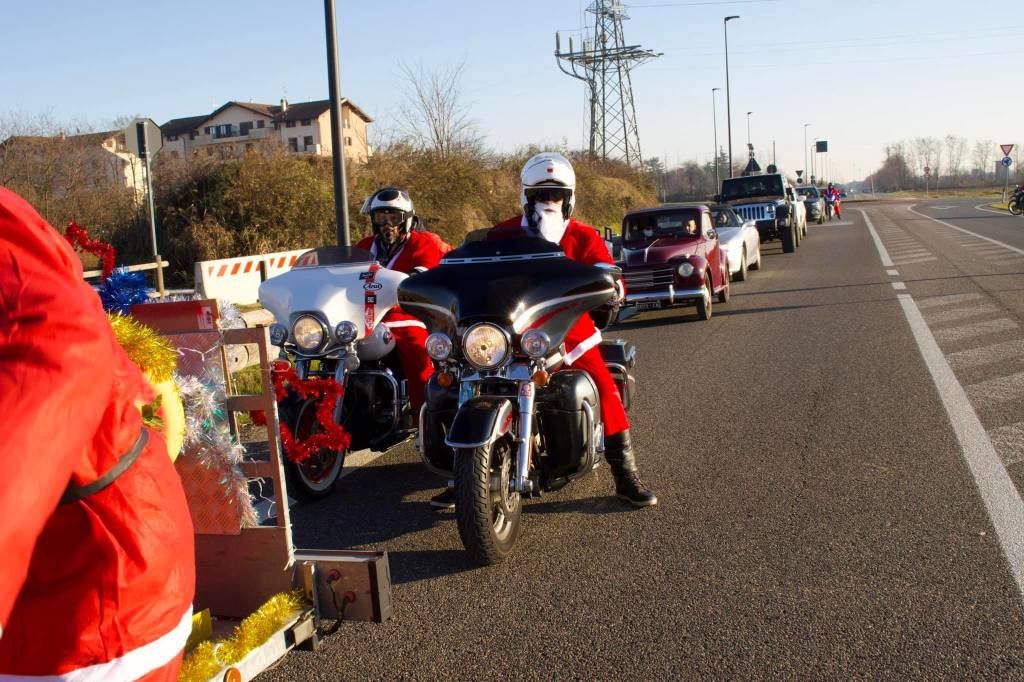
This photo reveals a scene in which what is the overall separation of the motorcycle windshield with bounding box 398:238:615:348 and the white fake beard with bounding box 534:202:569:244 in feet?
1.83

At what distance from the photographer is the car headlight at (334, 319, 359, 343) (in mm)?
5812

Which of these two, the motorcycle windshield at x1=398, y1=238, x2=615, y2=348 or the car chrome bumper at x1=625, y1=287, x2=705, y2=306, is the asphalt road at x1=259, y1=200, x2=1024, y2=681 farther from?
the car chrome bumper at x1=625, y1=287, x2=705, y2=306

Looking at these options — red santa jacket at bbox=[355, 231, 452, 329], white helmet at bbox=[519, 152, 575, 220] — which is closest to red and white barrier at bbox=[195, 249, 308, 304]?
red santa jacket at bbox=[355, 231, 452, 329]

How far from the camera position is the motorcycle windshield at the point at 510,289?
4.74 m

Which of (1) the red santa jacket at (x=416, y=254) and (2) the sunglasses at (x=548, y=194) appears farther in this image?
(1) the red santa jacket at (x=416, y=254)

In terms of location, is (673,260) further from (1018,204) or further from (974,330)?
(1018,204)

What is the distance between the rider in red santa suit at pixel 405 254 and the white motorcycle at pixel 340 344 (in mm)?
99

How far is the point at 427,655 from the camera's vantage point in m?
3.78

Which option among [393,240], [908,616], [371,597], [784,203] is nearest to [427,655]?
[371,597]

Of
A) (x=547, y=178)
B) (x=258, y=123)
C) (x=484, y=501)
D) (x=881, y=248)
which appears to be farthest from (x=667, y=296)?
(x=258, y=123)

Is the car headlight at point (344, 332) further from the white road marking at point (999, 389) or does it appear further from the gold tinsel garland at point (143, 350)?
the white road marking at point (999, 389)

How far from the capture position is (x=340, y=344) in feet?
19.3

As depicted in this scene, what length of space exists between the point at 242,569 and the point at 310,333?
2674 mm

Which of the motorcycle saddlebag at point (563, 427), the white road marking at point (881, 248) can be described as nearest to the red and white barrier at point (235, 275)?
the motorcycle saddlebag at point (563, 427)
